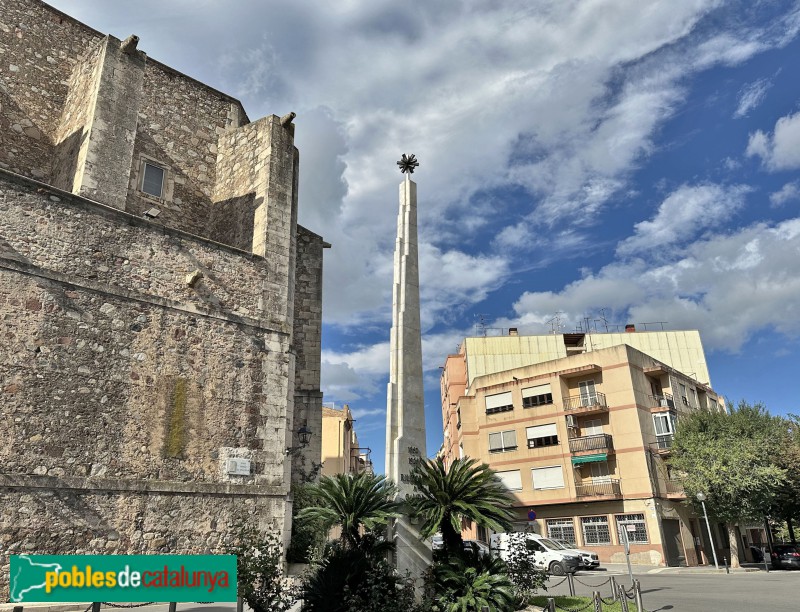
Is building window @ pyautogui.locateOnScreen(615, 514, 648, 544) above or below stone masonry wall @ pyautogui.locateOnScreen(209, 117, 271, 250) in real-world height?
below

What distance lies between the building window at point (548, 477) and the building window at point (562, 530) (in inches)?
66.7

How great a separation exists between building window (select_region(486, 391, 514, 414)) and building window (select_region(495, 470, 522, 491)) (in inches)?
140

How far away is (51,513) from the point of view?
9.43 metres

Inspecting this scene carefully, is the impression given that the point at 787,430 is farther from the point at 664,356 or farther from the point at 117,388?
the point at 117,388

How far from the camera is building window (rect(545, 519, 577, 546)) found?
29.0 meters

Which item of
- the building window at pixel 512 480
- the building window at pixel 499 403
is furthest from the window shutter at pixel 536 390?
the building window at pixel 512 480

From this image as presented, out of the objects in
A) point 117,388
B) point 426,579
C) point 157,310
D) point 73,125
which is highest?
point 73,125

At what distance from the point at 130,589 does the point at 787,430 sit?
33.2 m

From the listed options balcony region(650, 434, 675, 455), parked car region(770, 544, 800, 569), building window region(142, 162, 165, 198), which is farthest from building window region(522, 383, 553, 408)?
building window region(142, 162, 165, 198)

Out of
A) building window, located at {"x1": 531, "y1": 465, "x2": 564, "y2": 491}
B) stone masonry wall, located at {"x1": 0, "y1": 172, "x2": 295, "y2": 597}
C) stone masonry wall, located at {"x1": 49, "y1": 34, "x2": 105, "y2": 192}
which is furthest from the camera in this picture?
building window, located at {"x1": 531, "y1": 465, "x2": 564, "y2": 491}

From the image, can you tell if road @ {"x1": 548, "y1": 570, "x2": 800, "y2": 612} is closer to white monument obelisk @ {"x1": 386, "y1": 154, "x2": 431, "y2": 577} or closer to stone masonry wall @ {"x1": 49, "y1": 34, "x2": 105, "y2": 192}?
white monument obelisk @ {"x1": 386, "y1": 154, "x2": 431, "y2": 577}

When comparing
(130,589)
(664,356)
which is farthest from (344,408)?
(130,589)

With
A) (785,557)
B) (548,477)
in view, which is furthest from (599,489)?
(785,557)

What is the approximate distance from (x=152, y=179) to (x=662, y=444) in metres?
26.6
